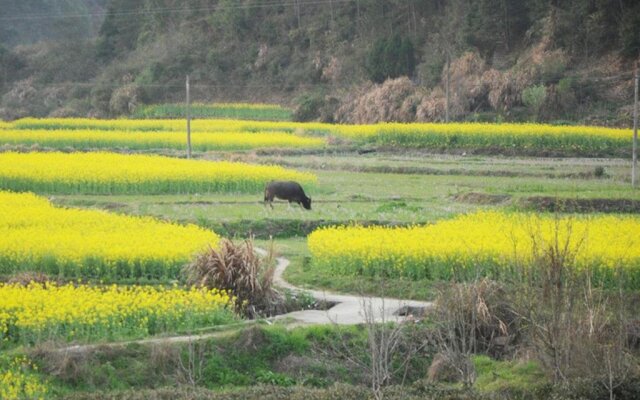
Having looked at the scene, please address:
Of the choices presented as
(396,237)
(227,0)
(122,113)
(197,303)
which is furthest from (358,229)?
(227,0)

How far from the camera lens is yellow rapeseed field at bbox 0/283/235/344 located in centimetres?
1555

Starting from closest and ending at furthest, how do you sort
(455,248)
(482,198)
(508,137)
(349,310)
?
(349,310), (455,248), (482,198), (508,137)

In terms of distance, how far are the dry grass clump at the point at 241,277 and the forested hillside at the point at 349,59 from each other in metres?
34.3

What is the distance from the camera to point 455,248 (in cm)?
1956

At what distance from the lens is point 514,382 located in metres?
13.8

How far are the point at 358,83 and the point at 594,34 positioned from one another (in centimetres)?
1633

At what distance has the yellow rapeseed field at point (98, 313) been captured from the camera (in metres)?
15.5

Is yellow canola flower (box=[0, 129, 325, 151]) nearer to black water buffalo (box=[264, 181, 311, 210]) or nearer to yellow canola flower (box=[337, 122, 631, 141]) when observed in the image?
yellow canola flower (box=[337, 122, 631, 141])

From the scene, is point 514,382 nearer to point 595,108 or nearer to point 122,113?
point 595,108

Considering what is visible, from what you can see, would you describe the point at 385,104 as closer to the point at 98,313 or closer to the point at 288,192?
the point at 288,192

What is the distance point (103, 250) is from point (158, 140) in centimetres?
2773

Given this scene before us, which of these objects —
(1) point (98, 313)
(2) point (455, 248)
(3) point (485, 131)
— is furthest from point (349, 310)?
(3) point (485, 131)

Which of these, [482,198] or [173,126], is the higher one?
[173,126]

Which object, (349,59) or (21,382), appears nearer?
(21,382)
